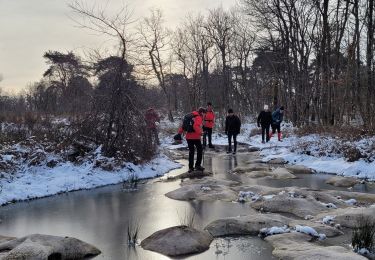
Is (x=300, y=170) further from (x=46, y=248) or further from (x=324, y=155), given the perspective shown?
(x=46, y=248)

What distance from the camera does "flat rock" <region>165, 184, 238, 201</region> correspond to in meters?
10.4

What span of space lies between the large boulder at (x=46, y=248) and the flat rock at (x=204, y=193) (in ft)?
13.6

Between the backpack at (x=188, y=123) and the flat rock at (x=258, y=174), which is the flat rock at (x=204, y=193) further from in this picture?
the backpack at (x=188, y=123)

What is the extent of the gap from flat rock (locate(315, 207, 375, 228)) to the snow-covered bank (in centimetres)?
674

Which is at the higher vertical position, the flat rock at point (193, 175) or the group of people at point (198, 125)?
the group of people at point (198, 125)

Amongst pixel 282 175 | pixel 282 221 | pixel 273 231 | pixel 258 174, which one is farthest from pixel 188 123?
pixel 273 231

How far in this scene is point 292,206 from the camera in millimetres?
→ 8938

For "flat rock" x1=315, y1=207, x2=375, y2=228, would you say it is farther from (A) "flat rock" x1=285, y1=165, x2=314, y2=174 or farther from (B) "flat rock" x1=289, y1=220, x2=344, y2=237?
(A) "flat rock" x1=285, y1=165, x2=314, y2=174

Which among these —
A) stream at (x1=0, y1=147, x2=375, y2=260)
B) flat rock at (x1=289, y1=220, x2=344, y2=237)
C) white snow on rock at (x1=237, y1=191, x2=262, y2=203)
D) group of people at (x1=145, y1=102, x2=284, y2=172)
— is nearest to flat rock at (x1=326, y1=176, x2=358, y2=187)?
stream at (x1=0, y1=147, x2=375, y2=260)

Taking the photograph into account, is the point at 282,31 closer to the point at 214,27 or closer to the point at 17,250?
the point at 214,27

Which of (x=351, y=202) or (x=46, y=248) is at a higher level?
(x=46, y=248)

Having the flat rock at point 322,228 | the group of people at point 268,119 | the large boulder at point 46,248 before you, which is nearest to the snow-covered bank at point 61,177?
the large boulder at point 46,248

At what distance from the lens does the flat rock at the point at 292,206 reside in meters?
8.66

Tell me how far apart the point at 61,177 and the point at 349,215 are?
802 cm
